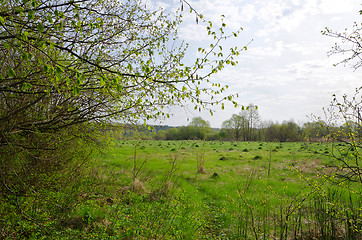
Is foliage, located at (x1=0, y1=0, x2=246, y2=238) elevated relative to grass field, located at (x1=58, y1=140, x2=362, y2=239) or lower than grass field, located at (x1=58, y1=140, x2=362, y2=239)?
elevated

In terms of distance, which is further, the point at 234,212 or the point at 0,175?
the point at 234,212

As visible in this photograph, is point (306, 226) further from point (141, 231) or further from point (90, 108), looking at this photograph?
point (90, 108)

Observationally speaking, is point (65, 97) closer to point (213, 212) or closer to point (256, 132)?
point (213, 212)

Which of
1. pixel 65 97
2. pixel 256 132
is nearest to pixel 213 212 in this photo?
pixel 65 97

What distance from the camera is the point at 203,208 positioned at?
807 centimetres

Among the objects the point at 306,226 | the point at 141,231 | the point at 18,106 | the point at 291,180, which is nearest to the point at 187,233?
the point at 141,231

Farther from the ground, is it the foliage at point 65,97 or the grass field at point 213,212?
the foliage at point 65,97

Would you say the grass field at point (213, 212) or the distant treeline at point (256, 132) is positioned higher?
the distant treeline at point (256, 132)

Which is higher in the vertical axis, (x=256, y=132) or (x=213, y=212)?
(x=256, y=132)

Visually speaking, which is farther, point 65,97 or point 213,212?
point 213,212

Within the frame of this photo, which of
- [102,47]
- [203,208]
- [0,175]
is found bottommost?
[203,208]

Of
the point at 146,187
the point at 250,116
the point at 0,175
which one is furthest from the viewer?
the point at 250,116

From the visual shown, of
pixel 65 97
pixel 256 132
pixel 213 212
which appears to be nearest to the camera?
pixel 65 97

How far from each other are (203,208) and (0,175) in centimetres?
642
